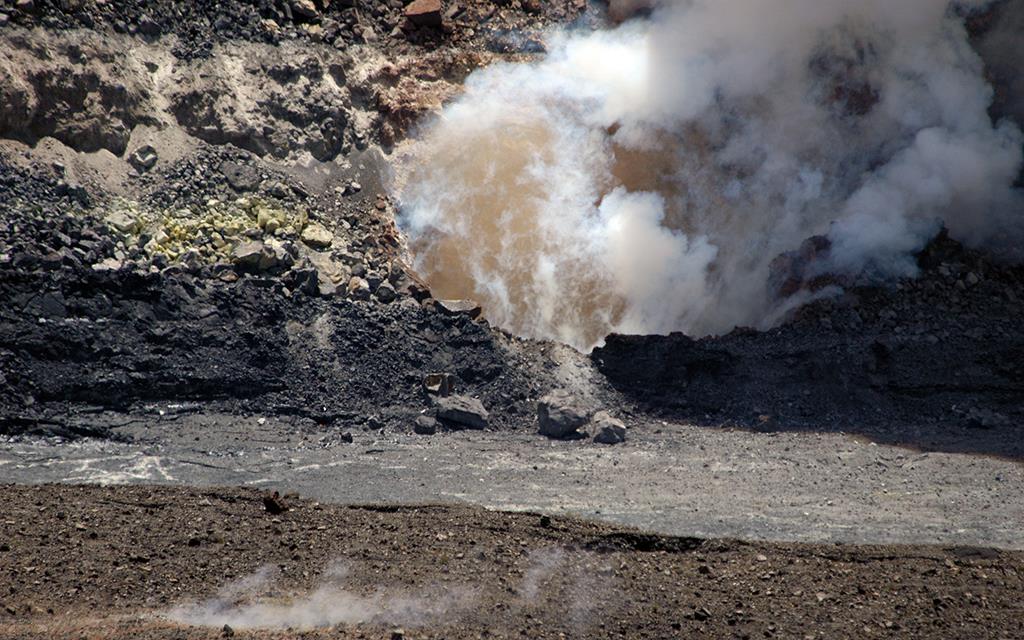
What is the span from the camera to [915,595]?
1099cm

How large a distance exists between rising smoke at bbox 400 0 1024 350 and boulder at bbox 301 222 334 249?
4.28ft

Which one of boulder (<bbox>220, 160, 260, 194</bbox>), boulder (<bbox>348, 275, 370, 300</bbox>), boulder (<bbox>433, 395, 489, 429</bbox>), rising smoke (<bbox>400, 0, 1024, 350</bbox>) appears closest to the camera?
boulder (<bbox>433, 395, 489, 429</bbox>)

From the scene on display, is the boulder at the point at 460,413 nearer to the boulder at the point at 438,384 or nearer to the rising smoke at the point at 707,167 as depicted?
the boulder at the point at 438,384

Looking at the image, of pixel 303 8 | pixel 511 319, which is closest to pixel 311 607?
pixel 511 319

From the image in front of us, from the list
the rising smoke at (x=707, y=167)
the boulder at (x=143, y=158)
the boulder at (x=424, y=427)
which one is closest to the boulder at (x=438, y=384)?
the boulder at (x=424, y=427)

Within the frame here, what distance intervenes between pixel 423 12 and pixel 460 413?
22.4 feet

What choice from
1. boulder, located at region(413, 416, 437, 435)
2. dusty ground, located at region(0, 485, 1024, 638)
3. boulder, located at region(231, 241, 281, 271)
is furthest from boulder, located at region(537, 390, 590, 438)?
boulder, located at region(231, 241, 281, 271)

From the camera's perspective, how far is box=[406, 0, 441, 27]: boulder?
1834cm

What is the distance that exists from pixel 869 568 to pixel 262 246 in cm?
822

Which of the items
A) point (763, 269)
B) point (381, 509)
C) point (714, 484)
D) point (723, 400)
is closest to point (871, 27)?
point (763, 269)

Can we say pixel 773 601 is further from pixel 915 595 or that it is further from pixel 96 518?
pixel 96 518

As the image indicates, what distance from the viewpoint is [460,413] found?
48.0 ft

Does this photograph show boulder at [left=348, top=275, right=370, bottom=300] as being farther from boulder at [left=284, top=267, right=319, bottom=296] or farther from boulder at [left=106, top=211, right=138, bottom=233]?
boulder at [left=106, top=211, right=138, bottom=233]

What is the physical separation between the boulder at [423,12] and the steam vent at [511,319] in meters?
0.05
